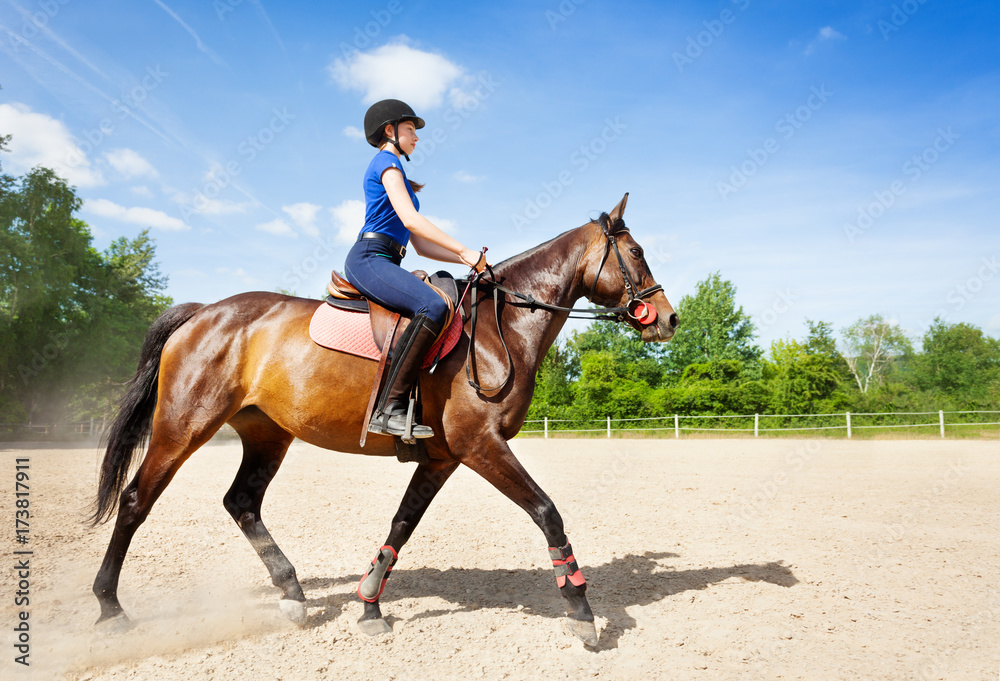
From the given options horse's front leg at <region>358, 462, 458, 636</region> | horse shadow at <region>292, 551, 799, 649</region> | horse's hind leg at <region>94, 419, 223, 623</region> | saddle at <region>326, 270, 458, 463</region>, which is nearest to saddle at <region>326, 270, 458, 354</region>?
saddle at <region>326, 270, 458, 463</region>

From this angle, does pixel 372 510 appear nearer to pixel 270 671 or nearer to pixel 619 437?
pixel 270 671

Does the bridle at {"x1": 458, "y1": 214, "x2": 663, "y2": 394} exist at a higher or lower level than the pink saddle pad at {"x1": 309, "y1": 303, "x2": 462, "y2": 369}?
higher

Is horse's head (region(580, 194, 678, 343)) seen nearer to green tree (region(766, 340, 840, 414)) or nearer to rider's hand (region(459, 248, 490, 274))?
rider's hand (region(459, 248, 490, 274))

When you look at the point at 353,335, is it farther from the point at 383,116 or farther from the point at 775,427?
the point at 775,427

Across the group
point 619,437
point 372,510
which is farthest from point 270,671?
point 619,437

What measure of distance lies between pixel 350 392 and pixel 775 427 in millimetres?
27949

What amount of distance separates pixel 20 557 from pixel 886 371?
228 feet

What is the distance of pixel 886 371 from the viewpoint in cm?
5762

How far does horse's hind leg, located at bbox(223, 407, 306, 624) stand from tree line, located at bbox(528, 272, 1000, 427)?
2770cm

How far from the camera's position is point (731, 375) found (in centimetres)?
3694

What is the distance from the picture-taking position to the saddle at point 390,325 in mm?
3775

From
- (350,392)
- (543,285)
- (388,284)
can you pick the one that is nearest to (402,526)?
(350,392)

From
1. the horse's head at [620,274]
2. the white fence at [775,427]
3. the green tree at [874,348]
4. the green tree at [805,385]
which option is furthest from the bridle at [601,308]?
the green tree at [874,348]

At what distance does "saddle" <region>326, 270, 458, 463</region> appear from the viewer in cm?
378
